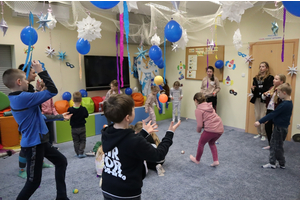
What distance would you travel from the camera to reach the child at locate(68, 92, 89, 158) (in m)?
3.61

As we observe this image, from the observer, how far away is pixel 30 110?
2.00 metres

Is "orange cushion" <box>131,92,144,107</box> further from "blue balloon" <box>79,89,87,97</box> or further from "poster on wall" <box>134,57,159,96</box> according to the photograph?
"blue balloon" <box>79,89,87,97</box>

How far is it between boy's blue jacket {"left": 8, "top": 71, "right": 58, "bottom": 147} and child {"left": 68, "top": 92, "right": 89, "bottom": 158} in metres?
1.54

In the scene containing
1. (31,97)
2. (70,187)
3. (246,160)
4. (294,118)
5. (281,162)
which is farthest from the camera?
(294,118)

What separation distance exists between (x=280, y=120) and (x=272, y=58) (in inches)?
79.9

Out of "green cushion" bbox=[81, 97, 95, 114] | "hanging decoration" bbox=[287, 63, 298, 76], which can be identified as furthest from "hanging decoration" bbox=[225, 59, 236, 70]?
"green cushion" bbox=[81, 97, 95, 114]

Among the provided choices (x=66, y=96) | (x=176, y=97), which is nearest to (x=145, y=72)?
(x=176, y=97)

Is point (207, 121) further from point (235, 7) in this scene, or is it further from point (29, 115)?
point (29, 115)

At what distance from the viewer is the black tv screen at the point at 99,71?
5184 millimetres

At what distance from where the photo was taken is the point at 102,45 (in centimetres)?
554

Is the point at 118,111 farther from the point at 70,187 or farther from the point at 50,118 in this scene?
the point at 70,187

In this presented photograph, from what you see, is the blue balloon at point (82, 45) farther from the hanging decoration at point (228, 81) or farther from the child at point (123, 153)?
the hanging decoration at point (228, 81)

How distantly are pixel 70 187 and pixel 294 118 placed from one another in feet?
13.8

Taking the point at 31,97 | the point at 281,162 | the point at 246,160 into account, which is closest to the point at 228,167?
the point at 246,160
